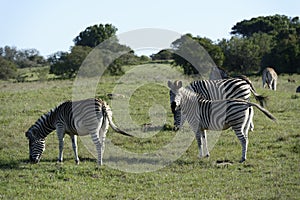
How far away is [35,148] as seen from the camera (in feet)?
35.5

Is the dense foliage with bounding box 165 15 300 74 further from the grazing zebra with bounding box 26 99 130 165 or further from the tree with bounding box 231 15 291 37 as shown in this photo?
the tree with bounding box 231 15 291 37

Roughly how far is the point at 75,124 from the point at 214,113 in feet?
11.8

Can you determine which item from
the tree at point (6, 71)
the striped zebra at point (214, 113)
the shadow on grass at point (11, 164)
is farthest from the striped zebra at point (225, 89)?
the tree at point (6, 71)

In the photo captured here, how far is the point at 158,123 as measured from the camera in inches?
597

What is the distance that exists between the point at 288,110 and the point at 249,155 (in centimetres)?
696

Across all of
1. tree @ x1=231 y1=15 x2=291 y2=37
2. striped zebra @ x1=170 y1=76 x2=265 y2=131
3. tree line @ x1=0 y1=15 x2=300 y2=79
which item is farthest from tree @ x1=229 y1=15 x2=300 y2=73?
striped zebra @ x1=170 y1=76 x2=265 y2=131

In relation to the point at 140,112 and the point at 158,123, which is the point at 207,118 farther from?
the point at 140,112

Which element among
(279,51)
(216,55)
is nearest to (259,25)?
(279,51)

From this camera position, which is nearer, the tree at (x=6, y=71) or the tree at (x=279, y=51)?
the tree at (x=279, y=51)

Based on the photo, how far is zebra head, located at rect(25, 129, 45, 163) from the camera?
423 inches

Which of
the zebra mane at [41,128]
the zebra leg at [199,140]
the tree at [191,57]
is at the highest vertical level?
the tree at [191,57]

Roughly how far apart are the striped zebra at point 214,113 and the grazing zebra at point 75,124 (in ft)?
6.06

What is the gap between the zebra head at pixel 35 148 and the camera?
1073 centimetres

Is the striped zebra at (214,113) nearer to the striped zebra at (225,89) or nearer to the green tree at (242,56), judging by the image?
the striped zebra at (225,89)
